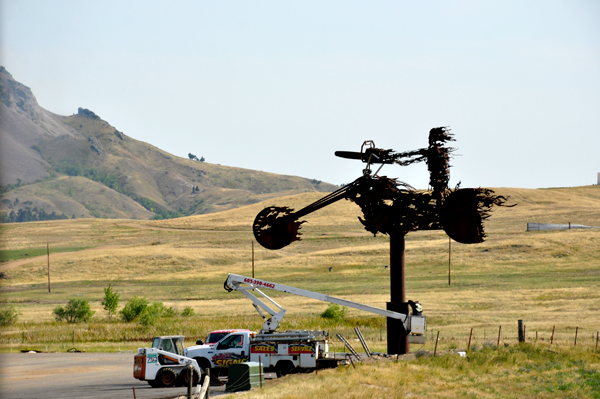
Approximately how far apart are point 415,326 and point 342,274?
72.5 metres

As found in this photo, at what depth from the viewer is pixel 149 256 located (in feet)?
405

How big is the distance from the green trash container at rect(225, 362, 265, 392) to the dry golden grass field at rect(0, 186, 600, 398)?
1456mm

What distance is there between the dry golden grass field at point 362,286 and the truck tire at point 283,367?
74.6 inches

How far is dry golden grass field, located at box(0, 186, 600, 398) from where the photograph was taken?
2495 centimetres

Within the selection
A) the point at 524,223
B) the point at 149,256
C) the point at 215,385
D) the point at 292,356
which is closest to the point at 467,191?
the point at 292,356

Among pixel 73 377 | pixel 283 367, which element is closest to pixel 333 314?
pixel 73 377

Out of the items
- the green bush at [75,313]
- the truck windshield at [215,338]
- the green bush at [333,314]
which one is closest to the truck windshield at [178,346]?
the truck windshield at [215,338]

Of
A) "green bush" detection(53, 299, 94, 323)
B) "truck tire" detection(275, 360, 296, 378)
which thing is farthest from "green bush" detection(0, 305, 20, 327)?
"truck tire" detection(275, 360, 296, 378)

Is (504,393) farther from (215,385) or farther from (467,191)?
(215,385)

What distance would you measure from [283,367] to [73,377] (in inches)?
435

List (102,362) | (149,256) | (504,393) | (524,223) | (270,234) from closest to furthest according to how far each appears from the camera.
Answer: (504,393) → (270,234) → (102,362) → (149,256) → (524,223)

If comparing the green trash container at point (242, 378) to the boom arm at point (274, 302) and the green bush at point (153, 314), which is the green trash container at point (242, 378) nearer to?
the boom arm at point (274, 302)

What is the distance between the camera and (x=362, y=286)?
8362 cm

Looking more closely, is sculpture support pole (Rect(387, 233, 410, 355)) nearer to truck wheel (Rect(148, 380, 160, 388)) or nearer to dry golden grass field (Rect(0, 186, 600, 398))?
dry golden grass field (Rect(0, 186, 600, 398))
